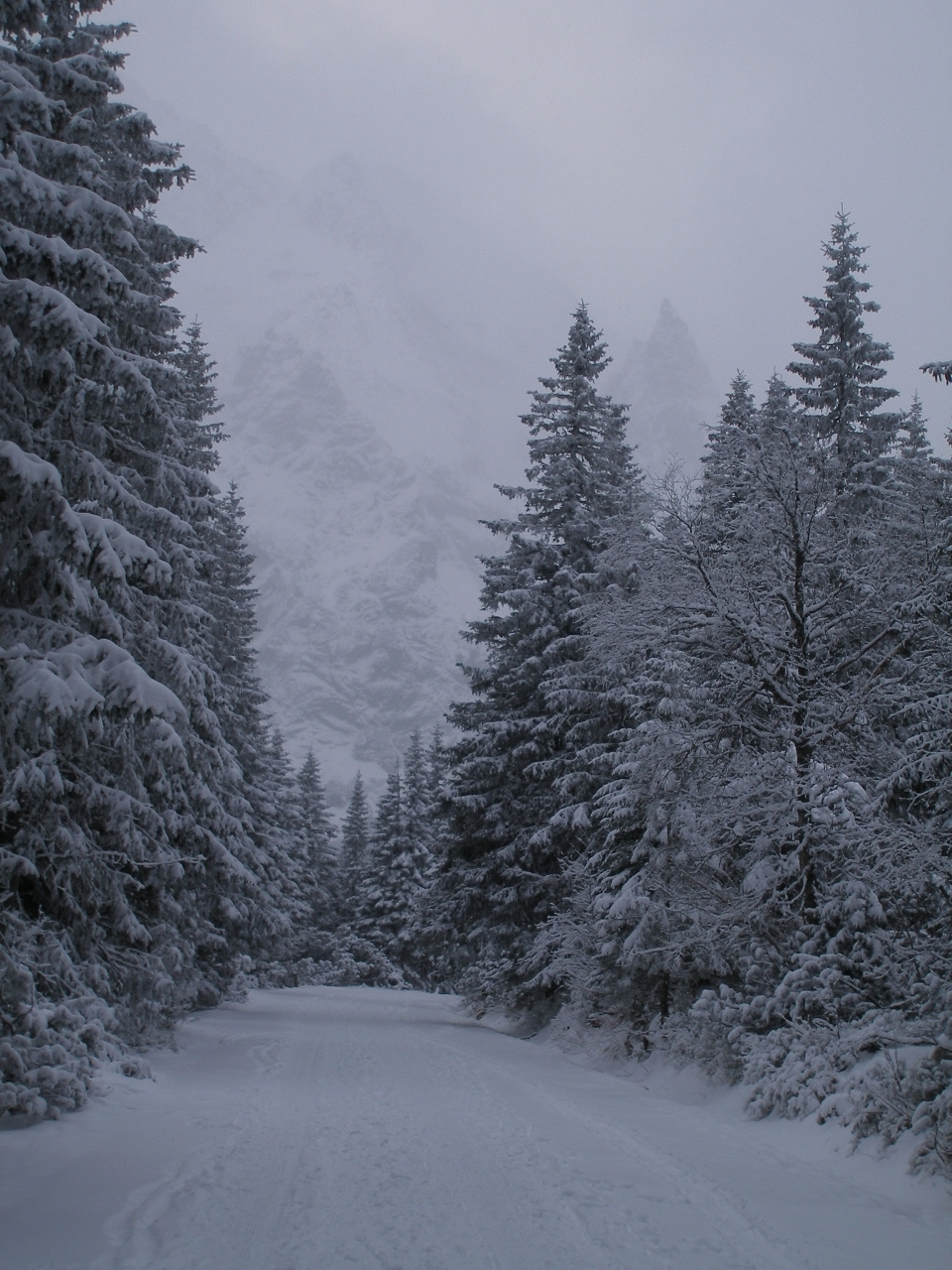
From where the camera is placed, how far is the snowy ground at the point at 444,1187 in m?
5.18

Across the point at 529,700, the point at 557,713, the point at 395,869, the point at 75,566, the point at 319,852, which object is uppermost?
the point at 529,700

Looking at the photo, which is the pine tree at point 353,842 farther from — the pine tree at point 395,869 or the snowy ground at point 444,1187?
the snowy ground at point 444,1187

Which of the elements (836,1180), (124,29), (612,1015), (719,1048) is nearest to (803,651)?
(719,1048)

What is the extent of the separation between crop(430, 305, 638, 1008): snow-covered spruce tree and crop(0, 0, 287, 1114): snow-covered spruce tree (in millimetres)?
8883

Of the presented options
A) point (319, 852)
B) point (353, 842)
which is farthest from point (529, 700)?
point (353, 842)

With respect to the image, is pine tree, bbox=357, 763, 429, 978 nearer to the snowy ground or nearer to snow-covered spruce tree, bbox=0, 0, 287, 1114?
snow-covered spruce tree, bbox=0, 0, 287, 1114

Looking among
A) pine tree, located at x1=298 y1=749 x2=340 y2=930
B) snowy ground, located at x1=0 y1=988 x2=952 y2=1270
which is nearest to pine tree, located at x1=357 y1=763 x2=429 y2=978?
pine tree, located at x1=298 y1=749 x2=340 y2=930

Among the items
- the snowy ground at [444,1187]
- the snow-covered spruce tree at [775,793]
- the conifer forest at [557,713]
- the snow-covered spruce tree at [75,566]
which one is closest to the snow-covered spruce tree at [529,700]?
the conifer forest at [557,713]

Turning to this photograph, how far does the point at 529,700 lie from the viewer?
21453mm

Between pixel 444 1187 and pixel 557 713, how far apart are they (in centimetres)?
1332

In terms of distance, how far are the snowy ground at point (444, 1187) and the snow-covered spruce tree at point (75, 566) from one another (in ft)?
4.88

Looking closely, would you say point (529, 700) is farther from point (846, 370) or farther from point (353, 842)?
point (353, 842)

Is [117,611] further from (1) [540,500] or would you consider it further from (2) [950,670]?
(1) [540,500]

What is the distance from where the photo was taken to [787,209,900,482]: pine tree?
20.0 meters
